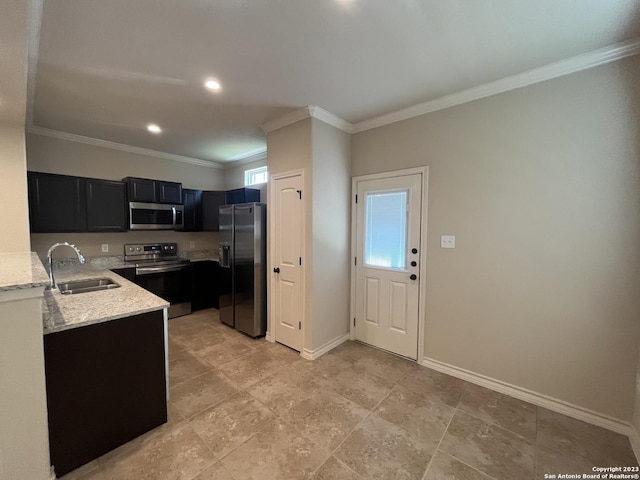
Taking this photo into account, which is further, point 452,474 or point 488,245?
point 488,245

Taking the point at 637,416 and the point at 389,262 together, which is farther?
the point at 389,262

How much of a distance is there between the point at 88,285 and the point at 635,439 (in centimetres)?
479

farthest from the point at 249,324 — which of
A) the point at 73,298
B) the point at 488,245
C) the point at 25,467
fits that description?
the point at 488,245

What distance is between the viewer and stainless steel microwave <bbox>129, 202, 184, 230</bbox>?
4012 millimetres

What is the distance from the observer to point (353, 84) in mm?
2344

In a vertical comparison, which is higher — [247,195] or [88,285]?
[247,195]

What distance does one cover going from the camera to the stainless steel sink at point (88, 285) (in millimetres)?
2584

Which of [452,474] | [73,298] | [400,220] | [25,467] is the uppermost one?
[400,220]

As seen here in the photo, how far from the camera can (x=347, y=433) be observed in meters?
1.88

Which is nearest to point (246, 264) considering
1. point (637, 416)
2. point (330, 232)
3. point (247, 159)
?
point (330, 232)

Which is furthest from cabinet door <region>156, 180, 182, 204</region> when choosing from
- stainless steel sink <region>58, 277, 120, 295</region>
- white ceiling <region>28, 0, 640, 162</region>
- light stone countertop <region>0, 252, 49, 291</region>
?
light stone countertop <region>0, 252, 49, 291</region>

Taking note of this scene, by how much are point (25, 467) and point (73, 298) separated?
42.2 inches

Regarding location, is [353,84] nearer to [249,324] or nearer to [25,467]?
[249,324]

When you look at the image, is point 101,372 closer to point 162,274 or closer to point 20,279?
point 20,279
